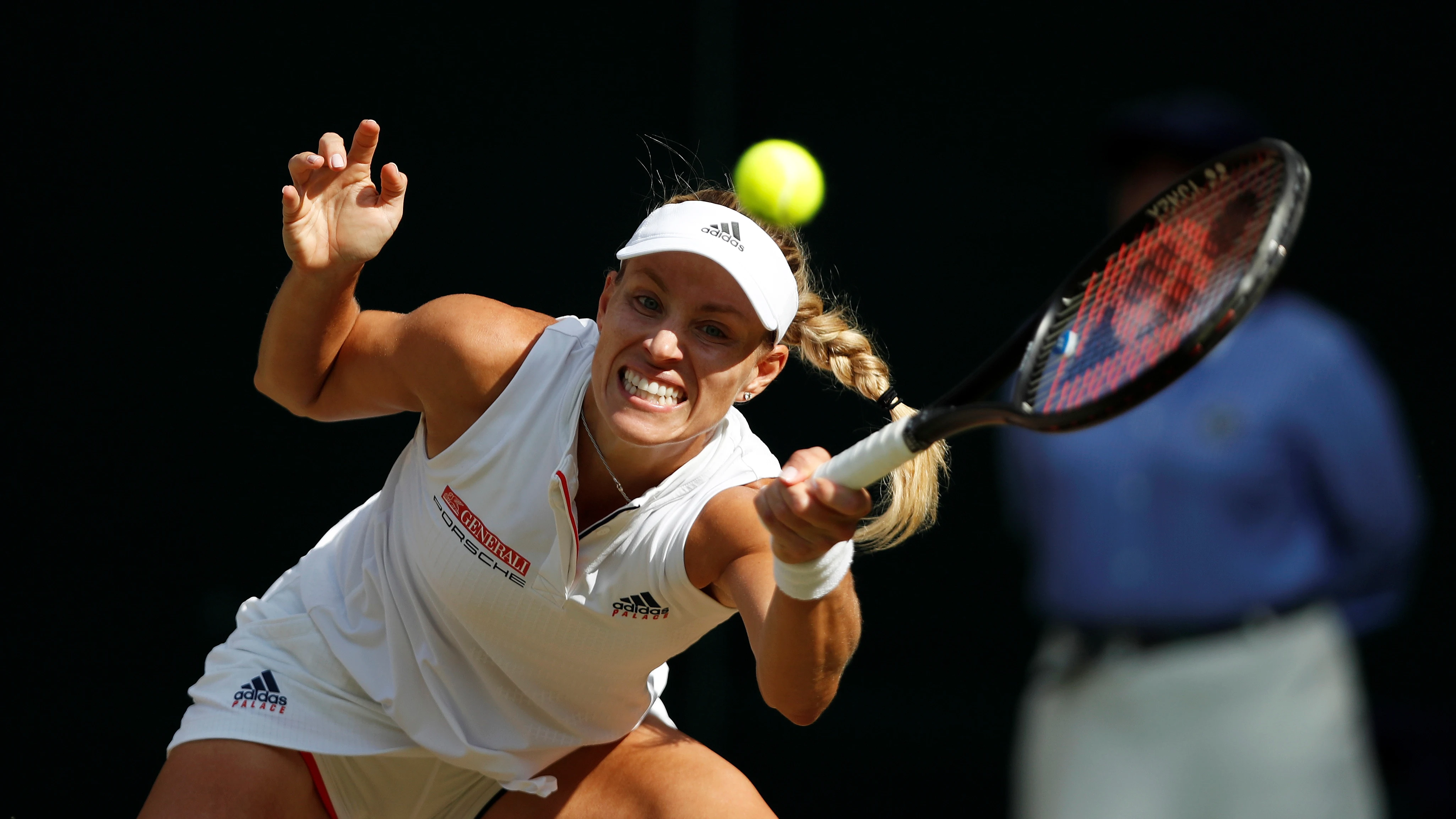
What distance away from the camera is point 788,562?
53.0 inches

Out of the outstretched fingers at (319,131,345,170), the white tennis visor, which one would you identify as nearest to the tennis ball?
the white tennis visor

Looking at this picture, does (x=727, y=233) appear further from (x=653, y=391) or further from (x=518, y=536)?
(x=518, y=536)

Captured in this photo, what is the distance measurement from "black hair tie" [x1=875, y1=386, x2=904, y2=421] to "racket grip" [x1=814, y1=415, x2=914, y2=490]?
477 mm

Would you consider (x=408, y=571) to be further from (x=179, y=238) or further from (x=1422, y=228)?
(x=1422, y=228)

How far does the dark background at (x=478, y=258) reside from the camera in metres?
2.82

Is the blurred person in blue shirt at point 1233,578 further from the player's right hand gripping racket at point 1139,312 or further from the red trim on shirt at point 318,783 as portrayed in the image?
the red trim on shirt at point 318,783

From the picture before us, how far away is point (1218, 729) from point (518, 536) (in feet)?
2.78

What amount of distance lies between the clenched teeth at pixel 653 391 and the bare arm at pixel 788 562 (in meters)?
0.13

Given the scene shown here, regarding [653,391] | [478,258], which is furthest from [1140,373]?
[478,258]

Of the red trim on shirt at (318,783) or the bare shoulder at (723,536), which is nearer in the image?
the bare shoulder at (723,536)

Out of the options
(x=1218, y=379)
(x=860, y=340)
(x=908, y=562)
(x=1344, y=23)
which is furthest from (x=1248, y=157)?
(x=908, y=562)

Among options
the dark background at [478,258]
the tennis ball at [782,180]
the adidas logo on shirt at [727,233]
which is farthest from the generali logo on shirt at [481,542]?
the dark background at [478,258]

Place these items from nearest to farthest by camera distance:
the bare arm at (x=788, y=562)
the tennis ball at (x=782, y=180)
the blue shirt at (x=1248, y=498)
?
the bare arm at (x=788, y=562) → the blue shirt at (x=1248, y=498) → the tennis ball at (x=782, y=180)

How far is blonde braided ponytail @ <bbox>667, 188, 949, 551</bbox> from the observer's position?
179cm
